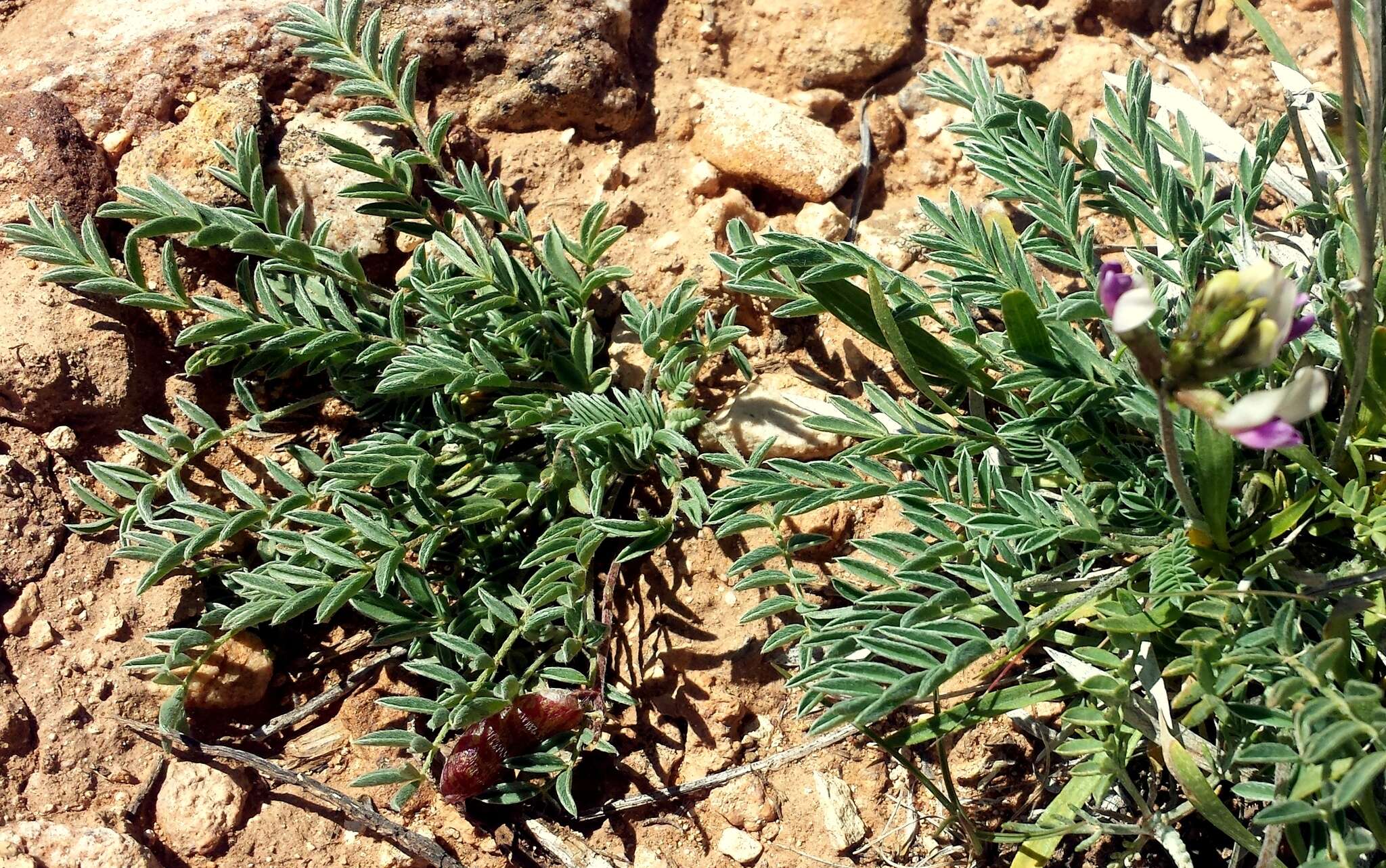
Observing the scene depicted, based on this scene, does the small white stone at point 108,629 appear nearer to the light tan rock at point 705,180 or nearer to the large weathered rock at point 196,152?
the large weathered rock at point 196,152

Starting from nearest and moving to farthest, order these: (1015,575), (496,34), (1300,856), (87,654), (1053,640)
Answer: (1300,856) → (1015,575) → (1053,640) → (87,654) → (496,34)

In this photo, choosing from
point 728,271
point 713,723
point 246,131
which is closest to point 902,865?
point 713,723

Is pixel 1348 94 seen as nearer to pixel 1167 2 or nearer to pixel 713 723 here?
pixel 713 723

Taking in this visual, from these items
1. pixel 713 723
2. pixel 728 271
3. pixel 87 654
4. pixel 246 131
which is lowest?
pixel 713 723

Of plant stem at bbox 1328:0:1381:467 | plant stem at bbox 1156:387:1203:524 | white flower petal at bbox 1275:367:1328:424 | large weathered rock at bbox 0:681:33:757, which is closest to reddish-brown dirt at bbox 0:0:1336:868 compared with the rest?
large weathered rock at bbox 0:681:33:757

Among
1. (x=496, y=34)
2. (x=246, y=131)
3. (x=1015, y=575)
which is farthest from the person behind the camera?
(x=496, y=34)

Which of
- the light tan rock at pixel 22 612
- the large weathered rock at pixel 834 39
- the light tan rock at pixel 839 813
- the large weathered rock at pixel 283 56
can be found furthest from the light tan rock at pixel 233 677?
the large weathered rock at pixel 834 39

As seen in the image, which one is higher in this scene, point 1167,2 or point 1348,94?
point 1348,94
